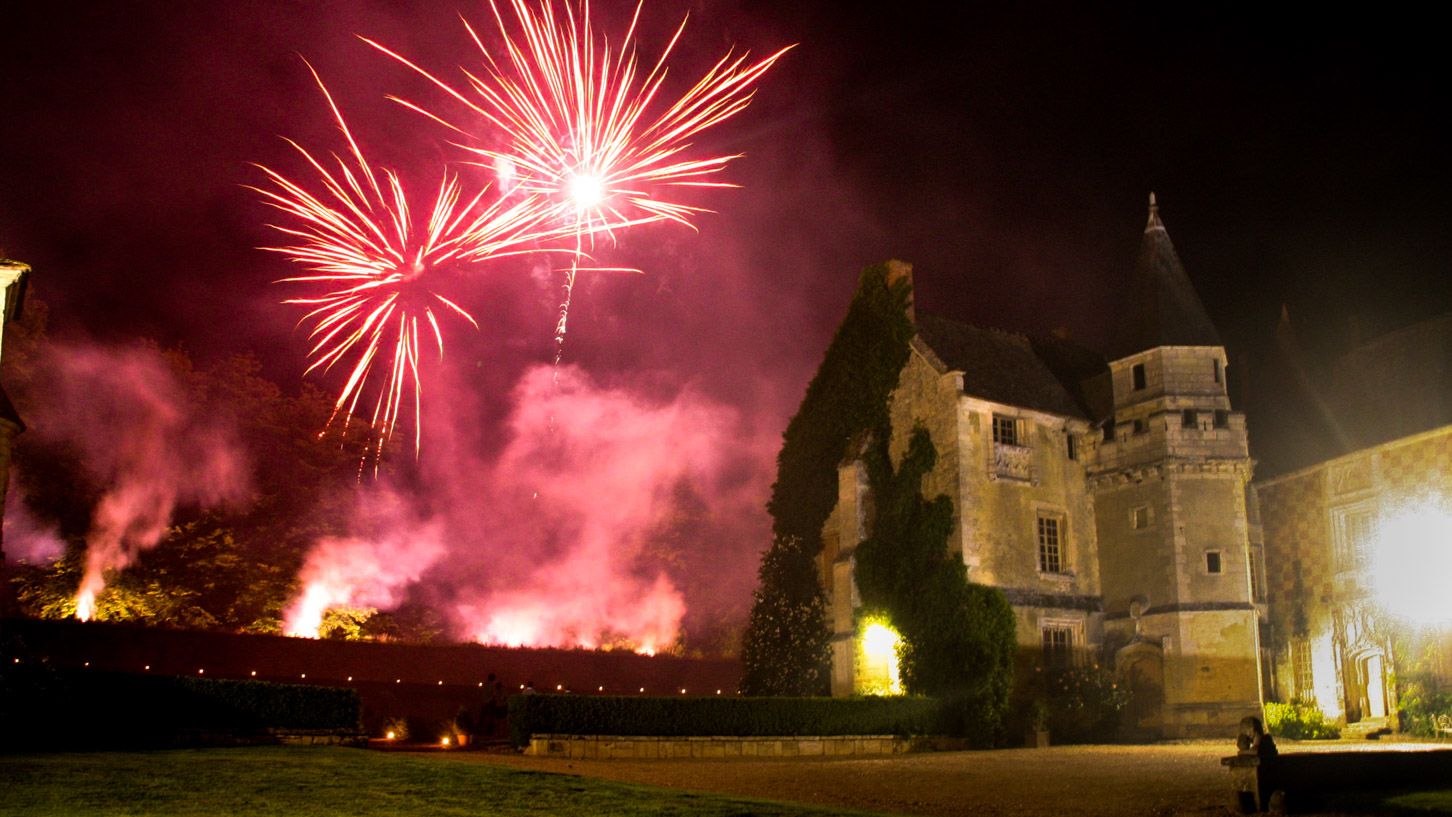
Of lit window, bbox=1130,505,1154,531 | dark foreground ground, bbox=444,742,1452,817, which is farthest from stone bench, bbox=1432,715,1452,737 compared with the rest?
lit window, bbox=1130,505,1154,531

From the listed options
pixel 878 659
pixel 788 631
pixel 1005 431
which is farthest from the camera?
pixel 788 631

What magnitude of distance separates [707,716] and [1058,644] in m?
12.0

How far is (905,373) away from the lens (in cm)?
3188

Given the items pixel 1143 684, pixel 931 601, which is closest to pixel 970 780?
pixel 931 601

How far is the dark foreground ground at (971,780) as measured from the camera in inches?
501

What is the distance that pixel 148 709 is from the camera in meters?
18.6

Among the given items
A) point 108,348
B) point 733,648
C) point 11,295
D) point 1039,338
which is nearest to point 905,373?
point 1039,338

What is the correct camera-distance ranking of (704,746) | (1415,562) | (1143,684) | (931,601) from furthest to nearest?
1. (1143,684)
2. (931,601)
3. (1415,562)
4. (704,746)

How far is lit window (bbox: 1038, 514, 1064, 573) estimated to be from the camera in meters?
30.7

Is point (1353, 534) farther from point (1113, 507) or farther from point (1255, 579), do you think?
point (1113, 507)

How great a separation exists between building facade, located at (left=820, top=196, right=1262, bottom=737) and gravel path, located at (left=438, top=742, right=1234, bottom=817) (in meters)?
7.22

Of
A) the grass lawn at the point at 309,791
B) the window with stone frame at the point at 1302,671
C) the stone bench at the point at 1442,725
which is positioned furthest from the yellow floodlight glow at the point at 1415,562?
the grass lawn at the point at 309,791

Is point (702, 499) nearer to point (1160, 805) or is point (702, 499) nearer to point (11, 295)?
point (11, 295)

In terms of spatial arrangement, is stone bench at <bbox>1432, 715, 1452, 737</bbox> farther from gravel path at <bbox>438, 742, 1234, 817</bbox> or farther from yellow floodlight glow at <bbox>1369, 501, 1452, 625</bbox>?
gravel path at <bbox>438, 742, 1234, 817</bbox>
